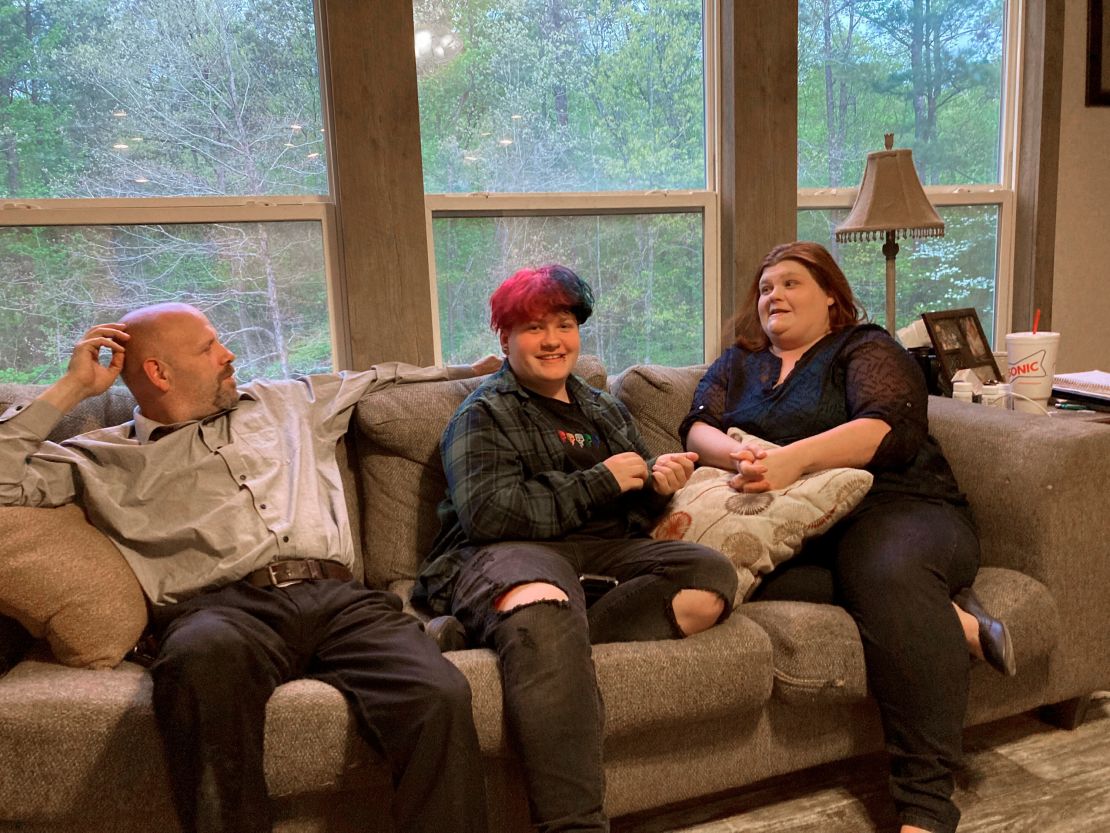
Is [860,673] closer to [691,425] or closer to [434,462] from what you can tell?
[691,425]

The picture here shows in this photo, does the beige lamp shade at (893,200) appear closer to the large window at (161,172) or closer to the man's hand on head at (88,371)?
the large window at (161,172)

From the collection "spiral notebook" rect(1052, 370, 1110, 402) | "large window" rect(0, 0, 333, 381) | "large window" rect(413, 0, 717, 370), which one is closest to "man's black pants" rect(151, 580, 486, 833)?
"large window" rect(0, 0, 333, 381)

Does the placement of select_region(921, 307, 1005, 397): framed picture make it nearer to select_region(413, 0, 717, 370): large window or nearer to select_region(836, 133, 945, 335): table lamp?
select_region(836, 133, 945, 335): table lamp

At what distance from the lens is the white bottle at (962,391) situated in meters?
2.44

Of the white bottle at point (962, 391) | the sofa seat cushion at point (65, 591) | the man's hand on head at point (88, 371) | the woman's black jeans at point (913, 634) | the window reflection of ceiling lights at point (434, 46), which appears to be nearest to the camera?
the sofa seat cushion at point (65, 591)

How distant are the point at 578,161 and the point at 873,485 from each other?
1.35 m

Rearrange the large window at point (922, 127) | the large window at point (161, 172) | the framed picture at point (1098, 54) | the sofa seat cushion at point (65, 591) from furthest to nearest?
the framed picture at point (1098, 54) < the large window at point (922, 127) < the large window at point (161, 172) < the sofa seat cushion at point (65, 591)

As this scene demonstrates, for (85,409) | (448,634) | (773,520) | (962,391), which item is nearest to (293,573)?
(448,634)

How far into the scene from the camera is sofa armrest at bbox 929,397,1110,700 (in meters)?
1.87

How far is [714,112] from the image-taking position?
292cm

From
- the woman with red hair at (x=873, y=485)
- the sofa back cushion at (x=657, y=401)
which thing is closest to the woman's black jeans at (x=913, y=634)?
the woman with red hair at (x=873, y=485)

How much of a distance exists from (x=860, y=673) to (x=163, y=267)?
194 centimetres

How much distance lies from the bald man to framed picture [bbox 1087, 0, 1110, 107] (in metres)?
2.84

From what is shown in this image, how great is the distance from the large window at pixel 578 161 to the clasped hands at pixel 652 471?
100cm
